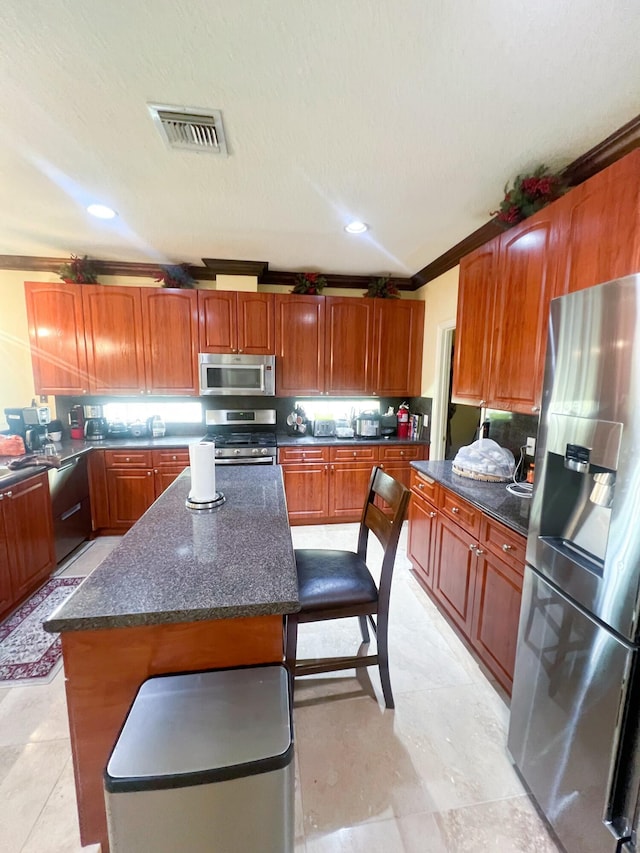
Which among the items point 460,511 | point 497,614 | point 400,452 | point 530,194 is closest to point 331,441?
point 400,452

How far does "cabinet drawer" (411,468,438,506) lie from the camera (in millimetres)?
2375

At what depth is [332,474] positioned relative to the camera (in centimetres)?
367

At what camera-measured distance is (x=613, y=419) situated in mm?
1002

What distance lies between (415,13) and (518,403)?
1.66 m

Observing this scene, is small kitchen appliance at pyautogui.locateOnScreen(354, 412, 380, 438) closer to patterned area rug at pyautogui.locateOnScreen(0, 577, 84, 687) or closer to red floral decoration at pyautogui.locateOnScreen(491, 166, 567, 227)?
red floral decoration at pyautogui.locateOnScreen(491, 166, 567, 227)

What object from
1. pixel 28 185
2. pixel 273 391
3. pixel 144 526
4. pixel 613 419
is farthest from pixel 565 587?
pixel 28 185

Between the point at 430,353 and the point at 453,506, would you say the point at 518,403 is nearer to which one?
the point at 453,506

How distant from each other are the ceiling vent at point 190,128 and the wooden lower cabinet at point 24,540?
2.26m

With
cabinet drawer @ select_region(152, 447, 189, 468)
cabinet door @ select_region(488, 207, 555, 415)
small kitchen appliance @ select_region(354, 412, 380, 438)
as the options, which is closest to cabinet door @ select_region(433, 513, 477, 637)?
cabinet door @ select_region(488, 207, 555, 415)

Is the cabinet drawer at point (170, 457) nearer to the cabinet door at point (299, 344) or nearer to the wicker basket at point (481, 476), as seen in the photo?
the cabinet door at point (299, 344)

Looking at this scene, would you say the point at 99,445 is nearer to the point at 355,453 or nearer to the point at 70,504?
the point at 70,504

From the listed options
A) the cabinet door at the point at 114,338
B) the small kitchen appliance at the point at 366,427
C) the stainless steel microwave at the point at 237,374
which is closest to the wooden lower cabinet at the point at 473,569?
the small kitchen appliance at the point at 366,427

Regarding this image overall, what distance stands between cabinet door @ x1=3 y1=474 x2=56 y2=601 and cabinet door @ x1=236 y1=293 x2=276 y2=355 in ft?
6.69

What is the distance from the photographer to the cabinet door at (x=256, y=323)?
354 centimetres
